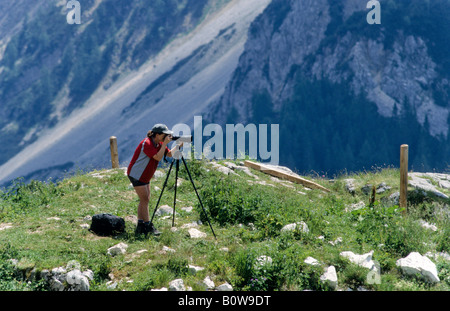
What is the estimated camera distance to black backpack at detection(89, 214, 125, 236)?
31.3 ft

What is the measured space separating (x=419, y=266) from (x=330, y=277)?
179 cm

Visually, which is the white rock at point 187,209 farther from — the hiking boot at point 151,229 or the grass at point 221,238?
the hiking boot at point 151,229

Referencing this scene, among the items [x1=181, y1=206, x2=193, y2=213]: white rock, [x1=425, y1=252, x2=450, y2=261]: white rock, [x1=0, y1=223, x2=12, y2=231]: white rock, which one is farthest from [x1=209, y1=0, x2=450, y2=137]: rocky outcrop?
[x1=0, y1=223, x2=12, y2=231]: white rock

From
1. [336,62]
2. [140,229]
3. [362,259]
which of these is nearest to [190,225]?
[140,229]

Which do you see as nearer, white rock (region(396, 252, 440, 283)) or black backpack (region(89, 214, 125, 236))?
white rock (region(396, 252, 440, 283))

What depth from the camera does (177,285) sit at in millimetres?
7457

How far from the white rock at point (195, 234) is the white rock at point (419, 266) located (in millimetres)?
4198

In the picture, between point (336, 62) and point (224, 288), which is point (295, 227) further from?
point (336, 62)

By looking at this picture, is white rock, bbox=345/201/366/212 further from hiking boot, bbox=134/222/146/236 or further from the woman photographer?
hiking boot, bbox=134/222/146/236

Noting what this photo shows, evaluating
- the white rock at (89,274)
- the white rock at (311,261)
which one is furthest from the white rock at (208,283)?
the white rock at (89,274)

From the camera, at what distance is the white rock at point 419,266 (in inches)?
312

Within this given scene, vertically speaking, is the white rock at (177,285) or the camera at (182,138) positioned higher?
the camera at (182,138)

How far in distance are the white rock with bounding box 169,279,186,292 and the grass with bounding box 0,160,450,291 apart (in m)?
0.14
